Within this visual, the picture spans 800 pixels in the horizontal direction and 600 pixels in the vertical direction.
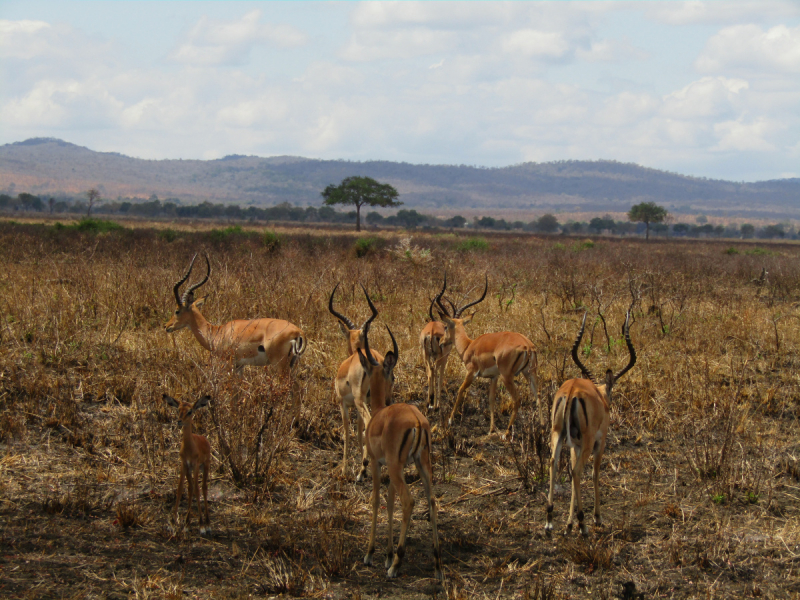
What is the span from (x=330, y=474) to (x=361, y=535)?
113 centimetres

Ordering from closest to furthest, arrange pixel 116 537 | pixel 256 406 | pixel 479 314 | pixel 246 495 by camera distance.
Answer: pixel 116 537 < pixel 246 495 < pixel 256 406 < pixel 479 314

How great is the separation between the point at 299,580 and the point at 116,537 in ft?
4.47

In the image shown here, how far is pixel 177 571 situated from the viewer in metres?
4.28

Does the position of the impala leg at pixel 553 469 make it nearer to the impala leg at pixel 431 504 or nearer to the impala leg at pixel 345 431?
the impala leg at pixel 431 504

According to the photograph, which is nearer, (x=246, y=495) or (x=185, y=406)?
(x=185, y=406)

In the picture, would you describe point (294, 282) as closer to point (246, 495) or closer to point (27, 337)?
point (27, 337)

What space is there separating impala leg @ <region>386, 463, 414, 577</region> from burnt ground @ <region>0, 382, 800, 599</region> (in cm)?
9

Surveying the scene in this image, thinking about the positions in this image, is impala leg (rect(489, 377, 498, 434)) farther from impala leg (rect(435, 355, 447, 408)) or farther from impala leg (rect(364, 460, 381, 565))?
impala leg (rect(364, 460, 381, 565))

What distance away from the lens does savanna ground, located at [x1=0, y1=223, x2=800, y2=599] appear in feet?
14.4

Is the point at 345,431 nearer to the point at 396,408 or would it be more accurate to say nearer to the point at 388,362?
the point at 388,362

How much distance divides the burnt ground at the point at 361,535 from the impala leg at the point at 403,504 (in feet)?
0.30

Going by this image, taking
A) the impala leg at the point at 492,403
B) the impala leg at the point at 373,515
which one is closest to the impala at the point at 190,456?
the impala leg at the point at 373,515

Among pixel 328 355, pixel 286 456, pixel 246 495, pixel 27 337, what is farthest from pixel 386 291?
pixel 246 495

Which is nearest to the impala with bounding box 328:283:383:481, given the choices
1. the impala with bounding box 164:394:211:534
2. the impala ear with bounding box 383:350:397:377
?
the impala ear with bounding box 383:350:397:377
